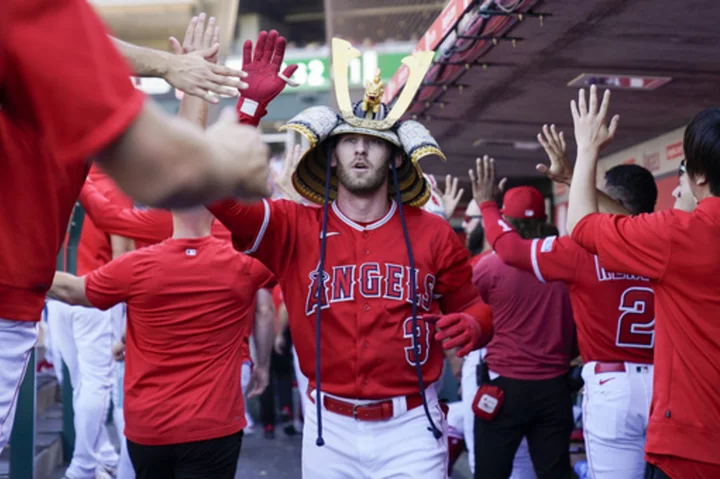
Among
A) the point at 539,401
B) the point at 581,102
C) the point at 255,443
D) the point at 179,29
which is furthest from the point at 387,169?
the point at 179,29

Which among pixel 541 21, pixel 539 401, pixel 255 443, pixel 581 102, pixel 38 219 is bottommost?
pixel 255 443

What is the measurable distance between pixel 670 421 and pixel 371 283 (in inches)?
49.5

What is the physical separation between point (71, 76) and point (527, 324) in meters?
4.78

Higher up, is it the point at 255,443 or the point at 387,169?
the point at 387,169

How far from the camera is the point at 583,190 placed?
3.65 metres

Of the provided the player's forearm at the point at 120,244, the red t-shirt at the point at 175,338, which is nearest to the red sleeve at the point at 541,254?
the red t-shirt at the point at 175,338

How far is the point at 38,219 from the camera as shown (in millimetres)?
2117

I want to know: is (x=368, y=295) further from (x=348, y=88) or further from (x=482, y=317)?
(x=348, y=88)

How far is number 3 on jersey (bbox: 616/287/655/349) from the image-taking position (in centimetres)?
464

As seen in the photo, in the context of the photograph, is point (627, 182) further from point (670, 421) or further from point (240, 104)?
point (240, 104)

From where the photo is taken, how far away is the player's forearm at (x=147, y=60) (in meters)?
2.34

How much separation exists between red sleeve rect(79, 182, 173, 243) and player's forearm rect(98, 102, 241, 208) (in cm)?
474

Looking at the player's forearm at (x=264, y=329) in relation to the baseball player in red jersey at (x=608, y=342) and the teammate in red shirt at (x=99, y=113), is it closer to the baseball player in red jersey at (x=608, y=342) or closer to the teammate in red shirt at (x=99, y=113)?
the baseball player in red jersey at (x=608, y=342)

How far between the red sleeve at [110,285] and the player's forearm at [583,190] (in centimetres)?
209
